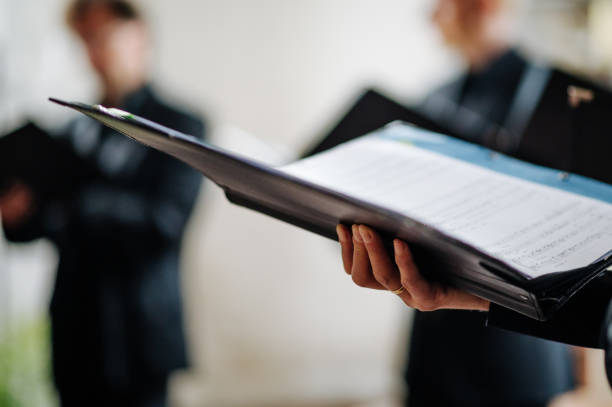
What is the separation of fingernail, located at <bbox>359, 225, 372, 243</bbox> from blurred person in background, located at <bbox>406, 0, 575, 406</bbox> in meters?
0.58

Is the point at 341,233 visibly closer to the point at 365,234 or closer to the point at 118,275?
the point at 365,234

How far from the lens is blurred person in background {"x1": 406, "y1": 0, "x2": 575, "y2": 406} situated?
3.76ft

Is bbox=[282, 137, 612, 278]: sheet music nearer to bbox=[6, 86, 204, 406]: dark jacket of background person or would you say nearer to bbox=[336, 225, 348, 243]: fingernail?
bbox=[336, 225, 348, 243]: fingernail

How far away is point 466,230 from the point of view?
1.72 feet

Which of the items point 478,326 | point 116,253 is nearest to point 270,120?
point 116,253

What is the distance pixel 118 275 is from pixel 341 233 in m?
1.02

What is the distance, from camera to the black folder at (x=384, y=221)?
18.1 inches

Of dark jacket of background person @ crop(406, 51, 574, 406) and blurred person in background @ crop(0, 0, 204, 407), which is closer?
dark jacket of background person @ crop(406, 51, 574, 406)

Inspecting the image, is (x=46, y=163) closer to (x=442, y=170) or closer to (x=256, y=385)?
(x=442, y=170)

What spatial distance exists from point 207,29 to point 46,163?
43.9 inches

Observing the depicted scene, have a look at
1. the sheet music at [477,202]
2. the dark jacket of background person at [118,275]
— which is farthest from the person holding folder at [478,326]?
the dark jacket of background person at [118,275]

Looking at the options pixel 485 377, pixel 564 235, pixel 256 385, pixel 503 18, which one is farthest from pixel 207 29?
pixel 564 235

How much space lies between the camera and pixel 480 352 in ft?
3.84

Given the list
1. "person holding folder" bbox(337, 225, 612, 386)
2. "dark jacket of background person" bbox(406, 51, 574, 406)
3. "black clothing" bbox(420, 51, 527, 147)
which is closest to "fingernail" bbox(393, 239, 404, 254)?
"person holding folder" bbox(337, 225, 612, 386)
